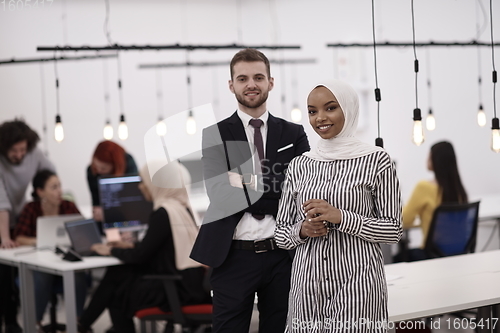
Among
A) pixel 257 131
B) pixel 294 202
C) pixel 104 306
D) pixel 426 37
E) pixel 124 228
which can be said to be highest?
pixel 426 37

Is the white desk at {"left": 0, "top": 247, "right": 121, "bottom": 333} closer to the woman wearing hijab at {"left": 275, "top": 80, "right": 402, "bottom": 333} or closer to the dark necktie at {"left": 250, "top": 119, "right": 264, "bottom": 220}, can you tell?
the dark necktie at {"left": 250, "top": 119, "right": 264, "bottom": 220}

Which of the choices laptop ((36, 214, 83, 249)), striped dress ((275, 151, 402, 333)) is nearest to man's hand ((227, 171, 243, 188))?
striped dress ((275, 151, 402, 333))

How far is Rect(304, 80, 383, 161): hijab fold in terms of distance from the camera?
1.92 m

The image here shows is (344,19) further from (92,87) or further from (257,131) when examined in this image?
(257,131)

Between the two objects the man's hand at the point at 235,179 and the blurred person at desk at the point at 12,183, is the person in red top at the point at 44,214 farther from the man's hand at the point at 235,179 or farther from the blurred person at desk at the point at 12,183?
the man's hand at the point at 235,179

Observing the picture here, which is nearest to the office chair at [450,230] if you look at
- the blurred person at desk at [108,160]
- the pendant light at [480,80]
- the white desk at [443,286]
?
the pendant light at [480,80]

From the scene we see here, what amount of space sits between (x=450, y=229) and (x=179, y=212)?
6.53 feet

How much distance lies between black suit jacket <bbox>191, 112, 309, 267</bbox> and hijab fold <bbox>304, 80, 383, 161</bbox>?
1.47 feet

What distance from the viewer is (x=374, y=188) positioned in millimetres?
1927

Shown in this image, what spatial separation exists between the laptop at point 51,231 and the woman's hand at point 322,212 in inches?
117

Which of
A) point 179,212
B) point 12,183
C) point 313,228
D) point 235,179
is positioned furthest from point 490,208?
point 12,183

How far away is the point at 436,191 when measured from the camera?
176 inches

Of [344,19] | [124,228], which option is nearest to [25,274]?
[124,228]

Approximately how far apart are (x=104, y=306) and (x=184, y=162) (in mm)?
1309
